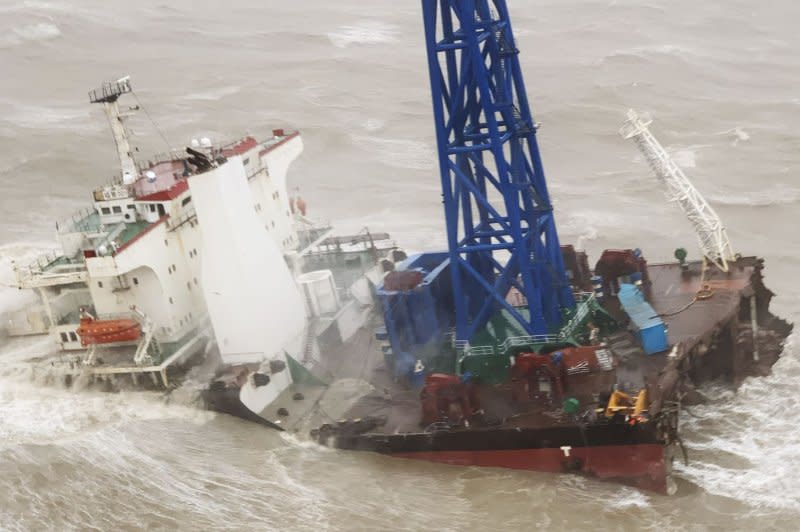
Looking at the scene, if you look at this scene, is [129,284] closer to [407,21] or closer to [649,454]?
[649,454]

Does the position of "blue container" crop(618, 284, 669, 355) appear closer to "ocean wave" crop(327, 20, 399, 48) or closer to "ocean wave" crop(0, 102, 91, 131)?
"ocean wave" crop(0, 102, 91, 131)

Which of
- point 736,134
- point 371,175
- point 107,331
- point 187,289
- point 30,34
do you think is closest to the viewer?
point 107,331

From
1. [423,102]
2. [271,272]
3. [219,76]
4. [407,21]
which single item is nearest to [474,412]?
[271,272]

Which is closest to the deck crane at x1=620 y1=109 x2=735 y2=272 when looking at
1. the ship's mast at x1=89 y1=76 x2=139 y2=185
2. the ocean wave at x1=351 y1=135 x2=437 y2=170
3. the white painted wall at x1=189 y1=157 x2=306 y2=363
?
the white painted wall at x1=189 y1=157 x2=306 y2=363

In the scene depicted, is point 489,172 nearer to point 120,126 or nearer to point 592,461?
point 592,461

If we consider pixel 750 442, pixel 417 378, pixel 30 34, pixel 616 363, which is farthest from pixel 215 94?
pixel 750 442

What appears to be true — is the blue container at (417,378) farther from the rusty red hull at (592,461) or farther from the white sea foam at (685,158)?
the white sea foam at (685,158)
